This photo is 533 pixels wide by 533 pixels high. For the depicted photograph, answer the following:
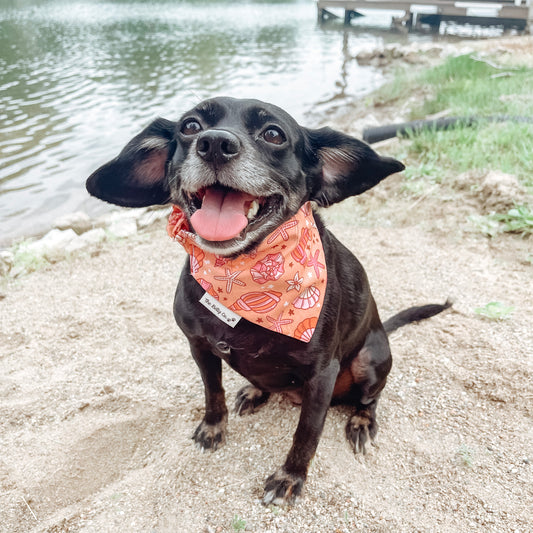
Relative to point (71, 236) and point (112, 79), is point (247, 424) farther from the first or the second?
Answer: point (112, 79)

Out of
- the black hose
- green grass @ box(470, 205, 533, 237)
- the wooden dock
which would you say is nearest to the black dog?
green grass @ box(470, 205, 533, 237)

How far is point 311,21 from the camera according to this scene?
28109 millimetres

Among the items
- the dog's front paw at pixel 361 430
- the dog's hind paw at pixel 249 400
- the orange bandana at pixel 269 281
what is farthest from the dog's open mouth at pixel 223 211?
the dog's front paw at pixel 361 430

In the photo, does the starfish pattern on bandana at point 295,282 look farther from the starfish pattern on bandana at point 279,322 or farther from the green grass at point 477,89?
the green grass at point 477,89

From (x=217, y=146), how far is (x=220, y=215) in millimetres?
292

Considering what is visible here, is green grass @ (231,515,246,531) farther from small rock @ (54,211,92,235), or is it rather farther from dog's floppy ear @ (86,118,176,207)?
small rock @ (54,211,92,235)

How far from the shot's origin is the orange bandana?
6.89ft

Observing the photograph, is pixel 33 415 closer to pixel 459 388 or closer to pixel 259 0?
pixel 459 388

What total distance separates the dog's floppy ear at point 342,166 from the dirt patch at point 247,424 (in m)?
1.28

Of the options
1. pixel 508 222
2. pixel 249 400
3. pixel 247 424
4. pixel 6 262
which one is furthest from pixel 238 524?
pixel 6 262

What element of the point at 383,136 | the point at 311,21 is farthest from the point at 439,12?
the point at 383,136

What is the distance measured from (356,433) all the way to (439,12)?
86.6 ft

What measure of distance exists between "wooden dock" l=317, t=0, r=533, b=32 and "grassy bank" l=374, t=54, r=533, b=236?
16432mm

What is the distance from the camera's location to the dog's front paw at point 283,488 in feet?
7.34
